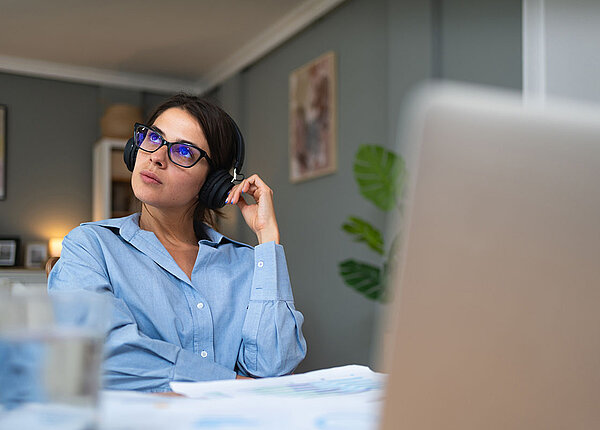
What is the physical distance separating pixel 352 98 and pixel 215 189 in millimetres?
2399

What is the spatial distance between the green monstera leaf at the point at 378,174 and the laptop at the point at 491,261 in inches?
90.1

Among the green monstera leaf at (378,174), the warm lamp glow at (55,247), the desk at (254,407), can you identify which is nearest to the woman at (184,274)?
the desk at (254,407)

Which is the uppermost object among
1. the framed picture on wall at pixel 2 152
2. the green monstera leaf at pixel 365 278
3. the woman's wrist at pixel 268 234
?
the framed picture on wall at pixel 2 152

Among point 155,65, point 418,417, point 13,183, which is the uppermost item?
point 155,65

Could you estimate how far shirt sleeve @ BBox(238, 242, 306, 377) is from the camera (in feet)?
4.24

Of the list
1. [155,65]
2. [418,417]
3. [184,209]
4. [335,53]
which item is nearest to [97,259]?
[184,209]

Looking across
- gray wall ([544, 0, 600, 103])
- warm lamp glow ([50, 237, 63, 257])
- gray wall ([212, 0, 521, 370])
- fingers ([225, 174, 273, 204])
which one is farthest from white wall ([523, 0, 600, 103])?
warm lamp glow ([50, 237, 63, 257])

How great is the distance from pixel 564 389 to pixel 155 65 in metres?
5.34

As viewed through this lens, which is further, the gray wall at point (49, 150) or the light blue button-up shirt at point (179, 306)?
the gray wall at point (49, 150)

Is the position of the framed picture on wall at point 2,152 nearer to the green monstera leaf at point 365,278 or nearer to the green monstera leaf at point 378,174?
the green monstera leaf at point 365,278

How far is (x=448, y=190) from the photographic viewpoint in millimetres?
372

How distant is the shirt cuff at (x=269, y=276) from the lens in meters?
1.32

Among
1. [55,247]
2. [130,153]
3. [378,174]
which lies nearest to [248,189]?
[130,153]

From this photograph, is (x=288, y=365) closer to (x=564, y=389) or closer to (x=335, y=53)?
(x=564, y=389)
